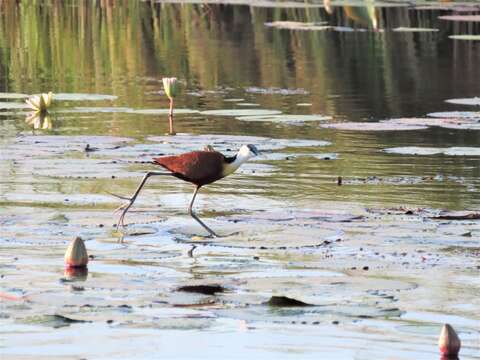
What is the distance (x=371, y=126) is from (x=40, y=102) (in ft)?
10.4

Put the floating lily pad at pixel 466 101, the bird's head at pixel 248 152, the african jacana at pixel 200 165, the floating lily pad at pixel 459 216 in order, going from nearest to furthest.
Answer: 1. the bird's head at pixel 248 152
2. the african jacana at pixel 200 165
3. the floating lily pad at pixel 459 216
4. the floating lily pad at pixel 466 101

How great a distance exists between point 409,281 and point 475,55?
50.3ft

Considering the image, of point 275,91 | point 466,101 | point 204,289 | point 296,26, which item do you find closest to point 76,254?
point 204,289

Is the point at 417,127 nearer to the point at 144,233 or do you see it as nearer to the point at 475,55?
the point at 144,233

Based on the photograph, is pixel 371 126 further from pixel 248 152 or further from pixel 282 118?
pixel 248 152

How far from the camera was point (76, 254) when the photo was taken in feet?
21.9

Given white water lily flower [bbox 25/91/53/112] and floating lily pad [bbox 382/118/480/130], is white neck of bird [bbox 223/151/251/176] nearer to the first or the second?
floating lily pad [bbox 382/118/480/130]

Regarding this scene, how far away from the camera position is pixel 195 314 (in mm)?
5902

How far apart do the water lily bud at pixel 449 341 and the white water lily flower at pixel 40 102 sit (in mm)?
8973

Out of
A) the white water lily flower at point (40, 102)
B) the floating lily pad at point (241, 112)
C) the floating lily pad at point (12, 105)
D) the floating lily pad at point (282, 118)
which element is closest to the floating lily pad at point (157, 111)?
the floating lily pad at point (241, 112)

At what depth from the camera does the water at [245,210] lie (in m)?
5.69

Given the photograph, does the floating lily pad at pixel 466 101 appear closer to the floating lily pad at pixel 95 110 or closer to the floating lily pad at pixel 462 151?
the floating lily pad at pixel 462 151

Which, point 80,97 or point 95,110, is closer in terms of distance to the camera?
point 95,110

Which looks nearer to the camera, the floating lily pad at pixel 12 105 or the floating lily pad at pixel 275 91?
the floating lily pad at pixel 12 105
